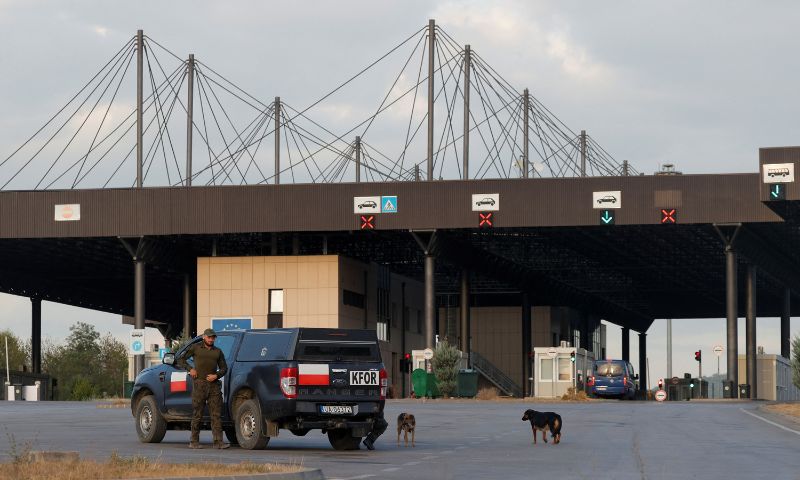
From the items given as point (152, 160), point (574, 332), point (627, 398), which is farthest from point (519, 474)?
point (574, 332)

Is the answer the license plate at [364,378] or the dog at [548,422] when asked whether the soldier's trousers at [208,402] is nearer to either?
the license plate at [364,378]

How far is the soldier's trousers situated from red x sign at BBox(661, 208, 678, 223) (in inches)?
2068

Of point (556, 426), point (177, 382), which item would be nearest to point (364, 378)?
point (177, 382)

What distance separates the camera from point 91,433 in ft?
92.8

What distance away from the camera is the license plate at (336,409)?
22562 millimetres

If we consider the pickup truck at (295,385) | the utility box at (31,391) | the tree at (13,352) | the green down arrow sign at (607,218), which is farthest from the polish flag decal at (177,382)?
the tree at (13,352)

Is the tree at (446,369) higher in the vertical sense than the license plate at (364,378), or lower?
lower

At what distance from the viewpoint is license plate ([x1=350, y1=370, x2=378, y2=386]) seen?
75.4ft

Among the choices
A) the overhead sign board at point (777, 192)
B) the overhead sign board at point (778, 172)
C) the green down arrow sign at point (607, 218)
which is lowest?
the green down arrow sign at point (607, 218)

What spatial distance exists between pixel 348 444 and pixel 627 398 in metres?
51.7

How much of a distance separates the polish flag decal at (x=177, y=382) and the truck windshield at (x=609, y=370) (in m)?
51.3

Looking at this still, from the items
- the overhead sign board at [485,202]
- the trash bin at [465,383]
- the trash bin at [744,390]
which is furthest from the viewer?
the overhead sign board at [485,202]

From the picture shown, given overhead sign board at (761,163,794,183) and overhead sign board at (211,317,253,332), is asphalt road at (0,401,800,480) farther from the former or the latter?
overhead sign board at (211,317,253,332)

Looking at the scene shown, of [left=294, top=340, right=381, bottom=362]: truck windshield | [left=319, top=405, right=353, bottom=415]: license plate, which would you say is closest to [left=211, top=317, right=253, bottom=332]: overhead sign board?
[left=294, top=340, right=381, bottom=362]: truck windshield
